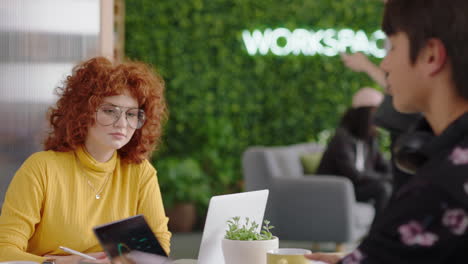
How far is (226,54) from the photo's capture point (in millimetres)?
6844

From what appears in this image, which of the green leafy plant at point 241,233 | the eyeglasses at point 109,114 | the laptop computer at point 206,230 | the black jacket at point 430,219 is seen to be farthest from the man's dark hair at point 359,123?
the black jacket at point 430,219

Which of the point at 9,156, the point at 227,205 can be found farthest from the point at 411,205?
the point at 9,156

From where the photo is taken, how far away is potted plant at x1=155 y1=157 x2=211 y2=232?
624cm

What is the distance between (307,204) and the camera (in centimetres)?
515

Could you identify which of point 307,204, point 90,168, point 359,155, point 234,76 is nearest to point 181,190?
point 234,76

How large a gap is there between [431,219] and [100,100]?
1.25 metres

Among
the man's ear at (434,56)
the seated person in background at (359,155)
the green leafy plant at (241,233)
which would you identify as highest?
the man's ear at (434,56)

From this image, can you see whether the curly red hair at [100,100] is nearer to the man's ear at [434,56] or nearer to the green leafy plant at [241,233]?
the green leafy plant at [241,233]

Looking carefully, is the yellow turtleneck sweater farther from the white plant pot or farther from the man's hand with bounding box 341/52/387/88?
the man's hand with bounding box 341/52/387/88

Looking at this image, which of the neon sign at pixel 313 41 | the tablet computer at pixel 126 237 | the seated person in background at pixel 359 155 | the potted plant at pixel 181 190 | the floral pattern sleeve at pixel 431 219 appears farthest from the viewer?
the neon sign at pixel 313 41

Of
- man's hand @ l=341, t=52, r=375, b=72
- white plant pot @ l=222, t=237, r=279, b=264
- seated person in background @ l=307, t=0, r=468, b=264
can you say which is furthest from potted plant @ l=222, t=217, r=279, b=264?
man's hand @ l=341, t=52, r=375, b=72

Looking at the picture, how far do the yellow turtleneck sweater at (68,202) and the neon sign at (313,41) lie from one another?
4863 mm

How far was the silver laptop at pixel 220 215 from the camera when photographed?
1.62 m

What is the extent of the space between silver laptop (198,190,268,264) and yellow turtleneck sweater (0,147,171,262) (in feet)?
1.19
